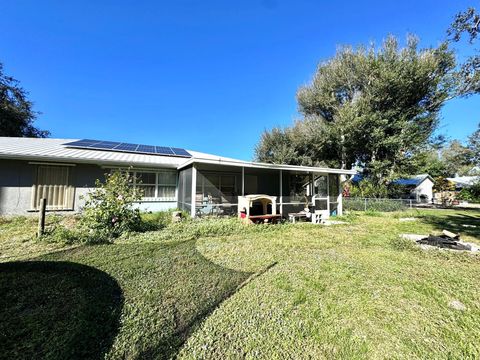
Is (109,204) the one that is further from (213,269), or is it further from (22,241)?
(213,269)

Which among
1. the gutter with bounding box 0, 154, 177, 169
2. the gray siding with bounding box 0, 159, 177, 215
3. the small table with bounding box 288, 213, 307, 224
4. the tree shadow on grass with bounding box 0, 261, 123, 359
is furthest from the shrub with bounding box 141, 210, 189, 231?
the small table with bounding box 288, 213, 307, 224

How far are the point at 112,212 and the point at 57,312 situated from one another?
13.1ft

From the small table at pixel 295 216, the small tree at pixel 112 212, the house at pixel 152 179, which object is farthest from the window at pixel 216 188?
the small tree at pixel 112 212

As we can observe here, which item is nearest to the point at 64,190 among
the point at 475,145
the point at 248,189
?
the point at 248,189

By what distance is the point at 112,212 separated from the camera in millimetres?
6105

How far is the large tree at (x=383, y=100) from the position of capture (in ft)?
53.1

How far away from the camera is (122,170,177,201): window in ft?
31.7

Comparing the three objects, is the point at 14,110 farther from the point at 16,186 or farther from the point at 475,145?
the point at 475,145

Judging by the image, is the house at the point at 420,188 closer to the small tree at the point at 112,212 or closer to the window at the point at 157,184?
the window at the point at 157,184

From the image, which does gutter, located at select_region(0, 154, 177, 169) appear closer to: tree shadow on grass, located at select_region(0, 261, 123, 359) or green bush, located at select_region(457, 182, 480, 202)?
tree shadow on grass, located at select_region(0, 261, 123, 359)

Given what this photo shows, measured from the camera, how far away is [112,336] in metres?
2.09

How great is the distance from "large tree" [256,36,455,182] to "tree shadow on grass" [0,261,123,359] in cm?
1898

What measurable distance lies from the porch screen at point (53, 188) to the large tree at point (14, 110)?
1813cm

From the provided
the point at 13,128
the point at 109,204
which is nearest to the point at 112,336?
the point at 109,204
